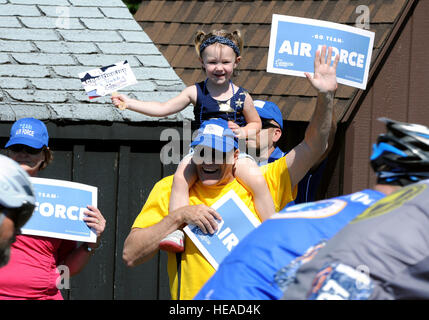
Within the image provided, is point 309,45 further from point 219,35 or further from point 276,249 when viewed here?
point 276,249

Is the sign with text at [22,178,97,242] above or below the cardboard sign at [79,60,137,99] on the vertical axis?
below

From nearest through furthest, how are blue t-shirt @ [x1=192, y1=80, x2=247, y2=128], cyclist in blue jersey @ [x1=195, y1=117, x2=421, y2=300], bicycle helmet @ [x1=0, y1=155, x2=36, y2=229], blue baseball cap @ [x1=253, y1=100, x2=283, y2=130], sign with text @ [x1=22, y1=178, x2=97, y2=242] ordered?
1. bicycle helmet @ [x1=0, y1=155, x2=36, y2=229]
2. cyclist in blue jersey @ [x1=195, y1=117, x2=421, y2=300]
3. sign with text @ [x1=22, y1=178, x2=97, y2=242]
4. blue t-shirt @ [x1=192, y1=80, x2=247, y2=128]
5. blue baseball cap @ [x1=253, y1=100, x2=283, y2=130]

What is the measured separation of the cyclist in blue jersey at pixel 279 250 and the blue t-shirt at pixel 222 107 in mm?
2655

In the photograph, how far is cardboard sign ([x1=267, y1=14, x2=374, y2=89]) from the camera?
4871 millimetres

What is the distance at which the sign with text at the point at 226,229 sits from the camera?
14.5ft

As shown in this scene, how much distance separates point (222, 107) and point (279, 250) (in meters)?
2.78

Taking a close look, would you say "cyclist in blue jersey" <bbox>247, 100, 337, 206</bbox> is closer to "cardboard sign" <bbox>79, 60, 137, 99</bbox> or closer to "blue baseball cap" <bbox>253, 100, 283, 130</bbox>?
"blue baseball cap" <bbox>253, 100, 283, 130</bbox>

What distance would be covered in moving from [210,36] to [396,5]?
2405 mm

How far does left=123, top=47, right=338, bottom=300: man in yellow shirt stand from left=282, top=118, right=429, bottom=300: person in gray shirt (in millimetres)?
1989

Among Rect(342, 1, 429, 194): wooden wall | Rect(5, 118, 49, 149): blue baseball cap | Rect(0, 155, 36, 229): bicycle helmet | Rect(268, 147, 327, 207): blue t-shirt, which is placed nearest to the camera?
Rect(0, 155, 36, 229): bicycle helmet

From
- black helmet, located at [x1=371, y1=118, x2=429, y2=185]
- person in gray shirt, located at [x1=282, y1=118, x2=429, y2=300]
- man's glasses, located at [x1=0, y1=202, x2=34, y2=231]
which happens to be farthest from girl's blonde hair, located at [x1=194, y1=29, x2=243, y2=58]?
person in gray shirt, located at [x1=282, y1=118, x2=429, y2=300]

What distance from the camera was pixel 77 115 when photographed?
21.6ft

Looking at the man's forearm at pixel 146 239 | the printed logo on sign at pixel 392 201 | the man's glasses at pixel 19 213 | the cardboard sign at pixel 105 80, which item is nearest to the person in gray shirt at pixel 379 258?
the printed logo on sign at pixel 392 201

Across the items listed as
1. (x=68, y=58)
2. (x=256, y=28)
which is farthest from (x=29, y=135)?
(x=256, y=28)
